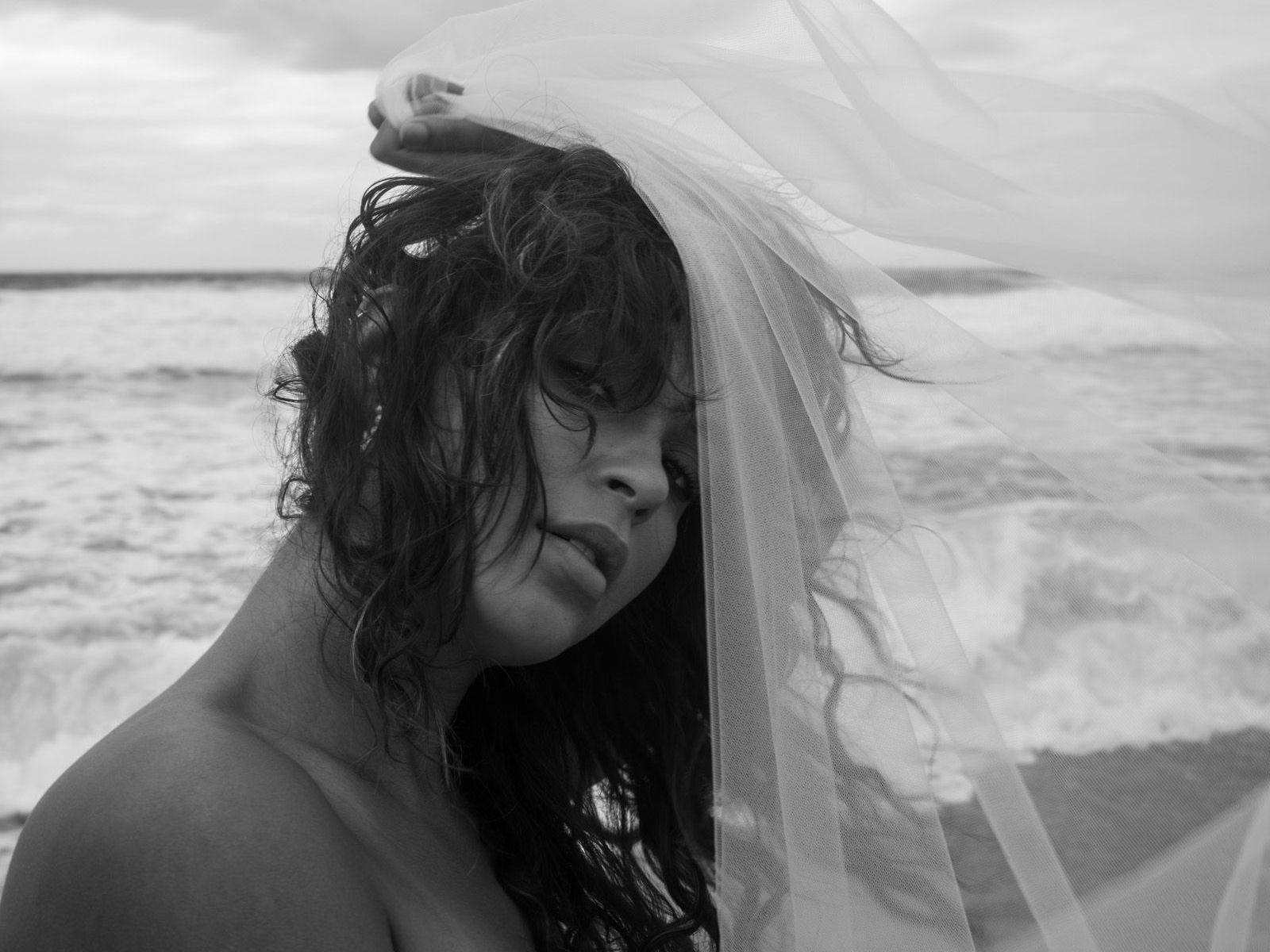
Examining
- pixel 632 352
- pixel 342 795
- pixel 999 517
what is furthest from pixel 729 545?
pixel 342 795

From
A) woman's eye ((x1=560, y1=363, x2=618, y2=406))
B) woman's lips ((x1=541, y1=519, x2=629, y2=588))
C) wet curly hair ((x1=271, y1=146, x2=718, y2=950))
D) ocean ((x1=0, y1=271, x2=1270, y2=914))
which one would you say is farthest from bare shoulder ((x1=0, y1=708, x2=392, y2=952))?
ocean ((x1=0, y1=271, x2=1270, y2=914))

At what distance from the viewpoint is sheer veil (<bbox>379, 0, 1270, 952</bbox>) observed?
123 centimetres

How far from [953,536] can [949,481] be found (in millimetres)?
111

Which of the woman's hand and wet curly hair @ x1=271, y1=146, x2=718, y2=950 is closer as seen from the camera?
wet curly hair @ x1=271, y1=146, x2=718, y2=950

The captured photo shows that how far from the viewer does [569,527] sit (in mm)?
1410

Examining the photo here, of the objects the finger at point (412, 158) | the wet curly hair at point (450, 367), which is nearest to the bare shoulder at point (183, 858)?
the wet curly hair at point (450, 367)

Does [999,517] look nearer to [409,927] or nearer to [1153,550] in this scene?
[1153,550]

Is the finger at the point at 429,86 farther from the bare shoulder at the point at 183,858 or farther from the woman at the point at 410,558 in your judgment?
the bare shoulder at the point at 183,858

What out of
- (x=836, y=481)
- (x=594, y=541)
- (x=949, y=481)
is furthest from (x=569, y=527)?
(x=949, y=481)

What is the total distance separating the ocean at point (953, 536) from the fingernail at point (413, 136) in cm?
41

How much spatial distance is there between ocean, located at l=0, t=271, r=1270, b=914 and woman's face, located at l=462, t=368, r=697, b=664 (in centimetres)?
29

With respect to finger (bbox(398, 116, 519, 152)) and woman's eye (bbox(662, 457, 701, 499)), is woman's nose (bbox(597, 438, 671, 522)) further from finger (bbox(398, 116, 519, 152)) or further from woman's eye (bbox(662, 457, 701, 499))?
finger (bbox(398, 116, 519, 152))

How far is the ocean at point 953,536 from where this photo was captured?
1.34m

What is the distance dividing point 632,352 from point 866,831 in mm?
590
